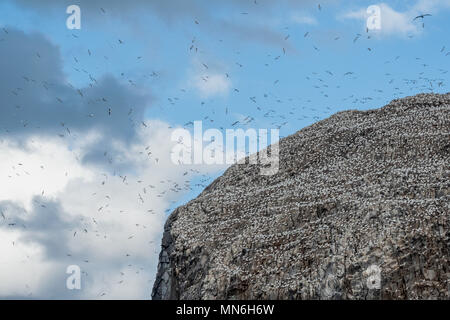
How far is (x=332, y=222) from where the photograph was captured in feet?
132

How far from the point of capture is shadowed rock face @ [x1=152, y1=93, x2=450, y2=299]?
1382 inches

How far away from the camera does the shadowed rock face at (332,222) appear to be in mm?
35094

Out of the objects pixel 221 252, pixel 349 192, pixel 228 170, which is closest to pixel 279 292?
pixel 221 252

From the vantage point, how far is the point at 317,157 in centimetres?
5231

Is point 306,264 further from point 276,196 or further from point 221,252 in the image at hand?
point 276,196

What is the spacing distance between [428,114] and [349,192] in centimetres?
1524

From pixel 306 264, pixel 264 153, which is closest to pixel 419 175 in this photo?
pixel 306 264

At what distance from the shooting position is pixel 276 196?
155 feet
